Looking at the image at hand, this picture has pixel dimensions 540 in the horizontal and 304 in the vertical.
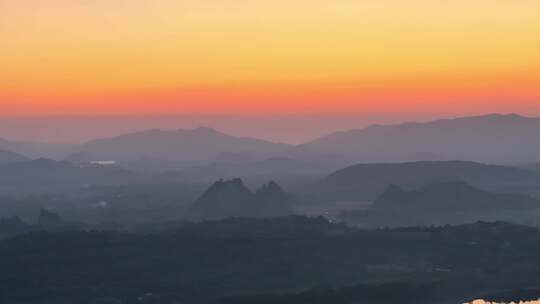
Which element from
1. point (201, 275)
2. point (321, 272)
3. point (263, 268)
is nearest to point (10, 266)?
point (201, 275)

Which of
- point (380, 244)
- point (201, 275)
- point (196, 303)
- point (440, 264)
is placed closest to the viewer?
point (196, 303)

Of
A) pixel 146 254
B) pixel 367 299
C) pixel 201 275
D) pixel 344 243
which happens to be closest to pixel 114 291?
pixel 201 275

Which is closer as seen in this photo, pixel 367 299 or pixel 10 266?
pixel 367 299

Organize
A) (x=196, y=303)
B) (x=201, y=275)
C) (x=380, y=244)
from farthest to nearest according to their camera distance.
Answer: (x=380, y=244)
(x=201, y=275)
(x=196, y=303)

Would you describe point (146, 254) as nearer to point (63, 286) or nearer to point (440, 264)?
point (63, 286)

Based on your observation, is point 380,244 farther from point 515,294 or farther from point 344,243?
point 515,294

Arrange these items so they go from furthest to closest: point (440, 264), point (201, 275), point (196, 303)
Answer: point (440, 264) → point (201, 275) → point (196, 303)
